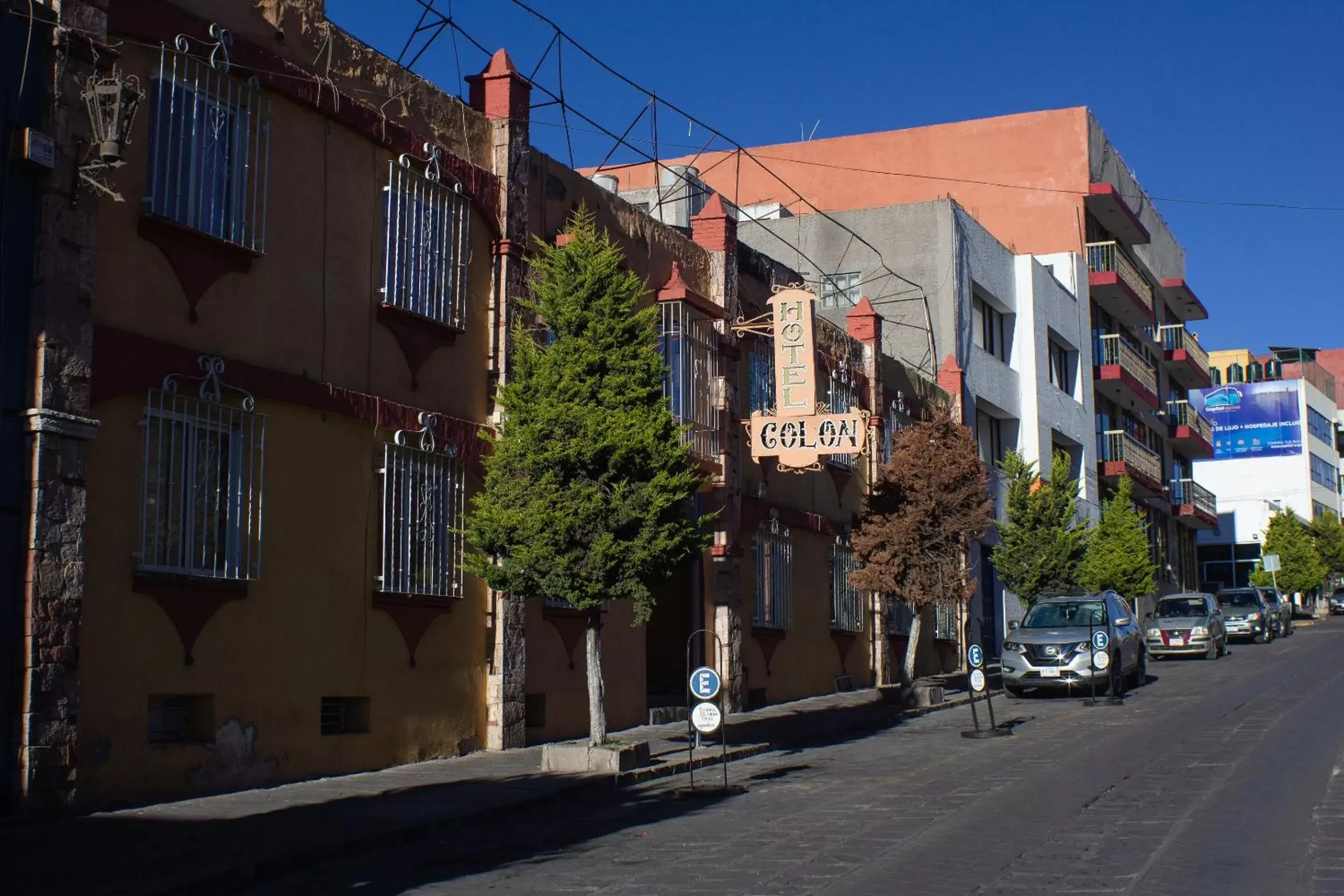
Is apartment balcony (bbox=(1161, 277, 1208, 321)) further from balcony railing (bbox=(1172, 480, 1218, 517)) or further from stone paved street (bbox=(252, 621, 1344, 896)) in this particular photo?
stone paved street (bbox=(252, 621, 1344, 896))

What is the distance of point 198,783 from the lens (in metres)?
12.6

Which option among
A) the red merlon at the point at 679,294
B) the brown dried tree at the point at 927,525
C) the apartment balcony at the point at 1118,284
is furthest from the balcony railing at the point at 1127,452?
the red merlon at the point at 679,294

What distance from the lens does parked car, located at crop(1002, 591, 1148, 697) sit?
24391mm

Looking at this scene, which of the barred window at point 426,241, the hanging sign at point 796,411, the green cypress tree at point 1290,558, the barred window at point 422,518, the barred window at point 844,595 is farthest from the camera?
the green cypress tree at point 1290,558

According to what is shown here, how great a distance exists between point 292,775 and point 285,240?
5045mm

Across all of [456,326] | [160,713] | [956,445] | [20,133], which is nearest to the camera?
[20,133]

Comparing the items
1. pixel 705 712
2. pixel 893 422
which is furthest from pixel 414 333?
pixel 893 422

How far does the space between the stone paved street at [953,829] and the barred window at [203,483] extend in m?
3.34

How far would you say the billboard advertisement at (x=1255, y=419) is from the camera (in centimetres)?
8056

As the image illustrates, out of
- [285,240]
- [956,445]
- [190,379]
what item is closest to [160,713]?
[190,379]

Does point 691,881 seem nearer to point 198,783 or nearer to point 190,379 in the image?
point 198,783

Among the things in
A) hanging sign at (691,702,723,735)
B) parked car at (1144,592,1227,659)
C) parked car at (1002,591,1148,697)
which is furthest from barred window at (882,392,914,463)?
hanging sign at (691,702,723,735)

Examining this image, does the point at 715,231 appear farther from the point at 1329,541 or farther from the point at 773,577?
the point at 1329,541

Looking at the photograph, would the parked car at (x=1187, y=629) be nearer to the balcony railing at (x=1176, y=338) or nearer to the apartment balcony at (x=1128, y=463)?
the apartment balcony at (x=1128, y=463)
